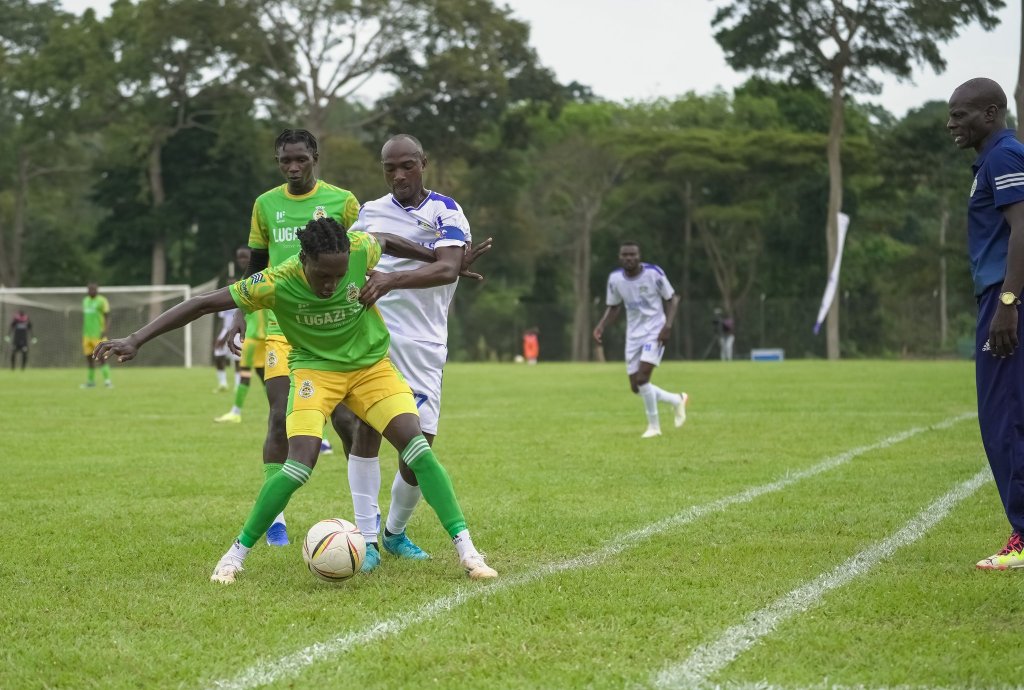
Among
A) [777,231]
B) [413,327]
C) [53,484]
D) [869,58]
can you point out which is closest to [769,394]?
[53,484]

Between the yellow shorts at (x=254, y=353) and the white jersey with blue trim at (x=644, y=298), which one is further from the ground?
the white jersey with blue trim at (x=644, y=298)

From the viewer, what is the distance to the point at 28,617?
5227 millimetres

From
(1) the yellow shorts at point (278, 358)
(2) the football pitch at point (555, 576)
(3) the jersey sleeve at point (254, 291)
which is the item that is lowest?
(2) the football pitch at point (555, 576)

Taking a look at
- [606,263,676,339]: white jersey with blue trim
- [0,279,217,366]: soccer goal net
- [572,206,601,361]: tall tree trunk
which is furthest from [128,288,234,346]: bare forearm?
[572,206,601,361]: tall tree trunk

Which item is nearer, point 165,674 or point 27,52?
point 165,674

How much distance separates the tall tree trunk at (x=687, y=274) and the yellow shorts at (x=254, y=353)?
138 ft

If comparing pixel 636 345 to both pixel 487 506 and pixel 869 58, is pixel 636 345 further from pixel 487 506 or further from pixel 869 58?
pixel 869 58

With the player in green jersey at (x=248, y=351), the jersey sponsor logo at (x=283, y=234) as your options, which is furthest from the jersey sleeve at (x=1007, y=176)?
the player in green jersey at (x=248, y=351)

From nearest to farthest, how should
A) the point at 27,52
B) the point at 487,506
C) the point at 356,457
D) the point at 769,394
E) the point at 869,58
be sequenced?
the point at 356,457 < the point at 487,506 < the point at 769,394 < the point at 869,58 < the point at 27,52

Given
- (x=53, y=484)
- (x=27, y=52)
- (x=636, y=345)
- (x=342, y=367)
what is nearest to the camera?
(x=342, y=367)

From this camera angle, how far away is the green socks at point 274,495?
5.92 meters

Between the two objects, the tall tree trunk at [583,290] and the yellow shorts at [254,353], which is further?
the tall tree trunk at [583,290]

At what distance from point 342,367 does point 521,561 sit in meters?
1.29

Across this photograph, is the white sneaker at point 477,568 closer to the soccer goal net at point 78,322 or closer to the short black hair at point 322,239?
the short black hair at point 322,239
